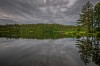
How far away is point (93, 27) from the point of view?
75500 mm

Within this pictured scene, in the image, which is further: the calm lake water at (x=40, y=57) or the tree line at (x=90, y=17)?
the tree line at (x=90, y=17)

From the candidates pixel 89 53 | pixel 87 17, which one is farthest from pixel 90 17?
pixel 89 53

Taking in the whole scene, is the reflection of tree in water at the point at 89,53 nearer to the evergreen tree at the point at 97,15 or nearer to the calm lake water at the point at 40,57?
the calm lake water at the point at 40,57

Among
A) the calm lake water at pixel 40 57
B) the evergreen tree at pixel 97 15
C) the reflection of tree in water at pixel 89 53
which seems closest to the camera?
the calm lake water at pixel 40 57

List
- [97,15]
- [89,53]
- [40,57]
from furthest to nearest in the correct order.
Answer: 1. [97,15]
2. [89,53]
3. [40,57]

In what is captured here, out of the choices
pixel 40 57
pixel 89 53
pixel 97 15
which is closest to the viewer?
pixel 40 57

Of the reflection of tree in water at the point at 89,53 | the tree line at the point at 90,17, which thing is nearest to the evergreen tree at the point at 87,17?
the tree line at the point at 90,17

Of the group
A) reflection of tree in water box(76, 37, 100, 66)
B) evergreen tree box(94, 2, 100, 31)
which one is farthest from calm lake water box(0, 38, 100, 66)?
evergreen tree box(94, 2, 100, 31)

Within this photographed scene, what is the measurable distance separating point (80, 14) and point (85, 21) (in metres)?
7.95

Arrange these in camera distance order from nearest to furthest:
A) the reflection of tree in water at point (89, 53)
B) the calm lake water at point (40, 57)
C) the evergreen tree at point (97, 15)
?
the calm lake water at point (40, 57) → the reflection of tree in water at point (89, 53) → the evergreen tree at point (97, 15)

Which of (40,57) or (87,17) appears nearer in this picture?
(40,57)

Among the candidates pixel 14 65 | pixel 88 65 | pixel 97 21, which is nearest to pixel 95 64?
pixel 88 65

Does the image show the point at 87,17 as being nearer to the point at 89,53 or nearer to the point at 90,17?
the point at 90,17

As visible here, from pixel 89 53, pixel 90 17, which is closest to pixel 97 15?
pixel 90 17
